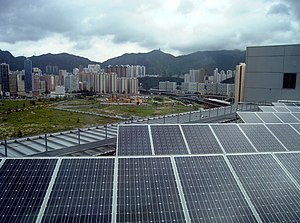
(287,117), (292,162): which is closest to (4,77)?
(287,117)

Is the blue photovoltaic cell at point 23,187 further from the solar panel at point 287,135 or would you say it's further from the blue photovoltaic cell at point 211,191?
the solar panel at point 287,135

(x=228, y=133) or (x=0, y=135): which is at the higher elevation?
(x=228, y=133)

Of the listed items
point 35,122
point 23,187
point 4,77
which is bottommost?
point 35,122

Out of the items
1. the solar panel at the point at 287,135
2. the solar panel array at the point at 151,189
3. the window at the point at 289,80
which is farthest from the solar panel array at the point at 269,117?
the window at the point at 289,80

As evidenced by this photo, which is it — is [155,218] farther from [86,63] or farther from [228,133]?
[86,63]

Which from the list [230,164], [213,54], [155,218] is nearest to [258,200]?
[230,164]

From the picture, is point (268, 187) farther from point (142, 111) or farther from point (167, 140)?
point (142, 111)
